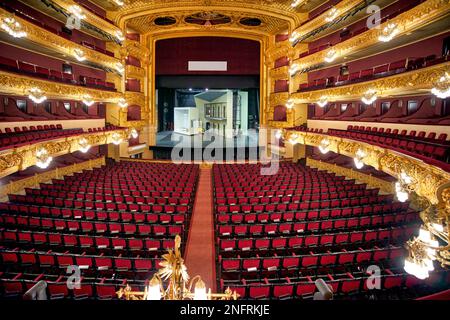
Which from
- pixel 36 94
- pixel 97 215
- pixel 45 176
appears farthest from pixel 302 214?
pixel 45 176

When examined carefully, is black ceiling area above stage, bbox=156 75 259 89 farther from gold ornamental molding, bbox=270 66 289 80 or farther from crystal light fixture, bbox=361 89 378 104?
crystal light fixture, bbox=361 89 378 104

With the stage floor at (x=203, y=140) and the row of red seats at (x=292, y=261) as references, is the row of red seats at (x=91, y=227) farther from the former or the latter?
the stage floor at (x=203, y=140)

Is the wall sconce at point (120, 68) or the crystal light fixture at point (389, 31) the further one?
the wall sconce at point (120, 68)

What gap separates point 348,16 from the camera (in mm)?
15477

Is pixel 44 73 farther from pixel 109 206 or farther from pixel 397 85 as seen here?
pixel 397 85

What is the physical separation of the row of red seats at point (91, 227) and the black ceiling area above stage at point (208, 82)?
18.1 meters

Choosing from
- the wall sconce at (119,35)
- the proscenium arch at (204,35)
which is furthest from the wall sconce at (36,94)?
the proscenium arch at (204,35)

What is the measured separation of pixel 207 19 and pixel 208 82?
4781 millimetres

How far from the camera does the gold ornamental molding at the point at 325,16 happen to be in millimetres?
15074

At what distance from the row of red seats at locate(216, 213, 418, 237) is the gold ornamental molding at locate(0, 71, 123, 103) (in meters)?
10.1

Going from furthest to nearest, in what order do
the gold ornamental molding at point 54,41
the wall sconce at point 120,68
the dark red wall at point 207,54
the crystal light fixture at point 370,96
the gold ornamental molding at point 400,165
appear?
1. the dark red wall at point 207,54
2. the wall sconce at point 120,68
3. the crystal light fixture at point 370,96
4. the gold ornamental molding at point 54,41
5. the gold ornamental molding at point 400,165

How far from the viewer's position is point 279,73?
22.5m

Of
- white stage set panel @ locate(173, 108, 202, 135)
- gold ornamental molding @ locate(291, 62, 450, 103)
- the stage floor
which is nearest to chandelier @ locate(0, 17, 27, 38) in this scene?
the stage floor
